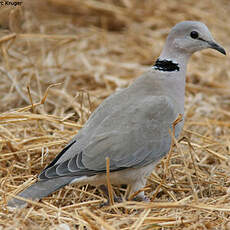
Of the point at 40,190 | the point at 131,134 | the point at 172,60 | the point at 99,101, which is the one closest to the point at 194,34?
the point at 172,60

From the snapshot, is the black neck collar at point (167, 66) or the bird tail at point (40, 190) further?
the black neck collar at point (167, 66)

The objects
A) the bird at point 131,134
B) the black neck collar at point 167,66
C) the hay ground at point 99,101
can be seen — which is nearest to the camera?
the hay ground at point 99,101

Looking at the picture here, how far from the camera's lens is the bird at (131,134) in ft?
8.80

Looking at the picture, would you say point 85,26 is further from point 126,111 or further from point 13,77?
point 126,111

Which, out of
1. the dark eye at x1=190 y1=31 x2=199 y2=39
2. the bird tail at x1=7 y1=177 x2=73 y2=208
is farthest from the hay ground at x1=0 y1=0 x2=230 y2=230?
the dark eye at x1=190 y1=31 x2=199 y2=39

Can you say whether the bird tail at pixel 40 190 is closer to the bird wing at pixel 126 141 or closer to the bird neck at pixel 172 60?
the bird wing at pixel 126 141

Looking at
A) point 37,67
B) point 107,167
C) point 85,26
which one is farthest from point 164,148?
point 85,26

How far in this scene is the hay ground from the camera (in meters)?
2.52

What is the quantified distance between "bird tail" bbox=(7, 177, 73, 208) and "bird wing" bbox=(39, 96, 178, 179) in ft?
0.10

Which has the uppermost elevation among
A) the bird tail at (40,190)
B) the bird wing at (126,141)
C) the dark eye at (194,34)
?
the dark eye at (194,34)

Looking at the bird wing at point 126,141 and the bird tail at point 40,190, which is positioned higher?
the bird wing at point 126,141

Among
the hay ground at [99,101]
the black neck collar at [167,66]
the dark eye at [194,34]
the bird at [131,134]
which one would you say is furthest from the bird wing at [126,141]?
the dark eye at [194,34]

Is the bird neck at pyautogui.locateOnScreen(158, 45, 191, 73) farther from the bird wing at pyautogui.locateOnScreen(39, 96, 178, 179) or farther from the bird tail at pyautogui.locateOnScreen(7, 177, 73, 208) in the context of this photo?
the bird tail at pyautogui.locateOnScreen(7, 177, 73, 208)

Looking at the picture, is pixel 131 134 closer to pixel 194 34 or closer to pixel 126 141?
pixel 126 141
